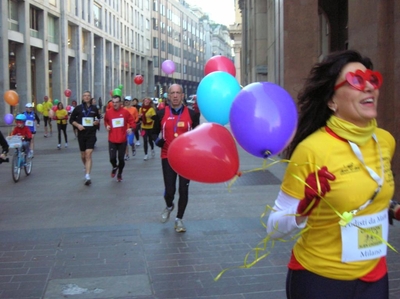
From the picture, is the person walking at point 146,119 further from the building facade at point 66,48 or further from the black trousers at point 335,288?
the building facade at point 66,48

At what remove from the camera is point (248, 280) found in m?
5.15

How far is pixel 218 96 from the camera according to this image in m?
4.14

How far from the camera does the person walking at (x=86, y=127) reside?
11.6 m

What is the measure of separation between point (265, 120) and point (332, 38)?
15.9 metres

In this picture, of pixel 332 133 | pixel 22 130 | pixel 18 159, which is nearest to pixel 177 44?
pixel 22 130

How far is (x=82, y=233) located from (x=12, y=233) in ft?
3.16

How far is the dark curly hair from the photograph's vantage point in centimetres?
266

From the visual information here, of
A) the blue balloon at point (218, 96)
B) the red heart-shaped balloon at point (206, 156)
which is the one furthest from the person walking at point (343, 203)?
the blue balloon at point (218, 96)

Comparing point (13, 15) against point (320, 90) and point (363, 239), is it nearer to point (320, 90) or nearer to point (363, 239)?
point (320, 90)

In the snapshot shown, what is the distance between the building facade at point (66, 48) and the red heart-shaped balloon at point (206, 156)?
33267 mm

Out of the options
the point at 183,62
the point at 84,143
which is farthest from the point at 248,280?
the point at 183,62

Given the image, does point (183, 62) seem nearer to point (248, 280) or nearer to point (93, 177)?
point (93, 177)

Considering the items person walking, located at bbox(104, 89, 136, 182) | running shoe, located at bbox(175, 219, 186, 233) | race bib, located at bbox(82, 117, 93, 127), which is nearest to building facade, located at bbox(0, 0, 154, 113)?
race bib, located at bbox(82, 117, 93, 127)

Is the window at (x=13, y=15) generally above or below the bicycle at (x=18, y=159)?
above
